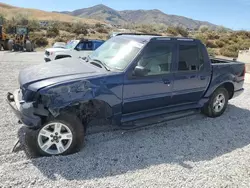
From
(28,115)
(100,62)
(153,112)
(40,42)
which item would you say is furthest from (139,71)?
(40,42)

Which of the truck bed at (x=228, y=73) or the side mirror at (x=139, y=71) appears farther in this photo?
the truck bed at (x=228, y=73)

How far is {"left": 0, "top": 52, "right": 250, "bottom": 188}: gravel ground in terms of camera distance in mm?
3322

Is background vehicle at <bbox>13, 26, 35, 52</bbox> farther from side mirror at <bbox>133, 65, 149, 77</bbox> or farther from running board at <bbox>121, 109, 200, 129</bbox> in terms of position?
side mirror at <bbox>133, 65, 149, 77</bbox>

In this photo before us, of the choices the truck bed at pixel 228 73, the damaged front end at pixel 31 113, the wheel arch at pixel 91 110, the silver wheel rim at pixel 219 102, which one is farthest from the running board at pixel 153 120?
the damaged front end at pixel 31 113

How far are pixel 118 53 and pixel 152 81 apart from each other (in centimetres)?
83

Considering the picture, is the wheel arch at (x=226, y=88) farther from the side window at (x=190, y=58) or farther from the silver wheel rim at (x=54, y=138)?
the silver wheel rim at (x=54, y=138)

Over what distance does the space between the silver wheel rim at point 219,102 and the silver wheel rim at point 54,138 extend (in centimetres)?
373

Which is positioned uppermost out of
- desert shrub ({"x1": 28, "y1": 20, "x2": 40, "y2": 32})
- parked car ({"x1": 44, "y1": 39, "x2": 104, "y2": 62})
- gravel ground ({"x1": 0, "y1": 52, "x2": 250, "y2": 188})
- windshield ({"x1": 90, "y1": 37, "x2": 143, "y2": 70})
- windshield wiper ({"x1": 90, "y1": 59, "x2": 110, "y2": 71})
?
desert shrub ({"x1": 28, "y1": 20, "x2": 40, "y2": 32})

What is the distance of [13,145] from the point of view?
405 cm

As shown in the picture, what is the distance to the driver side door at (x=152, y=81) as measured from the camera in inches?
169

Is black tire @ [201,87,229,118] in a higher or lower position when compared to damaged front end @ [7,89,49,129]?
lower

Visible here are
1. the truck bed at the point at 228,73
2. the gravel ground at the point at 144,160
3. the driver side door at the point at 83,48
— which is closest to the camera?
the gravel ground at the point at 144,160

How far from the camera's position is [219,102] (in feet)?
19.8

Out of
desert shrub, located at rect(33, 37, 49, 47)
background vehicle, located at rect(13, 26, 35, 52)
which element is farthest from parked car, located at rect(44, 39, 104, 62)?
desert shrub, located at rect(33, 37, 49, 47)
